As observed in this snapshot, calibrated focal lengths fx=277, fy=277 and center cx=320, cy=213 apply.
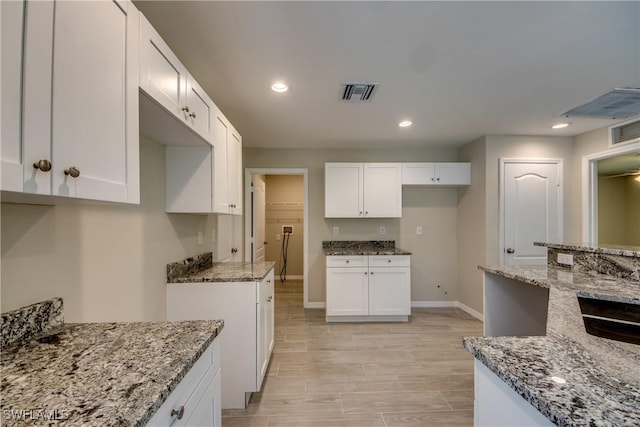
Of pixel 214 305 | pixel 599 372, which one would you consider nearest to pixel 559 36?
pixel 599 372

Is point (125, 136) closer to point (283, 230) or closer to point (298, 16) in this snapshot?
point (298, 16)

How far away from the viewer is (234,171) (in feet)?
7.91

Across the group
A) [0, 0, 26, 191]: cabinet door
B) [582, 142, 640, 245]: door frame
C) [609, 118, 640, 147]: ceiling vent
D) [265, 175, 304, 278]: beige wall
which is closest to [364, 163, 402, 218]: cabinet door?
[582, 142, 640, 245]: door frame

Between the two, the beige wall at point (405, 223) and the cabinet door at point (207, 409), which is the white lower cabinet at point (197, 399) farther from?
the beige wall at point (405, 223)

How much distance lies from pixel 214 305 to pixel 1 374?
1.20 metres

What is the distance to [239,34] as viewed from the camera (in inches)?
61.4

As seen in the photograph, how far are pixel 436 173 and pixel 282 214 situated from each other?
3.38m

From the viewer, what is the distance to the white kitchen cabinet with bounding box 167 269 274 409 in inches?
76.6

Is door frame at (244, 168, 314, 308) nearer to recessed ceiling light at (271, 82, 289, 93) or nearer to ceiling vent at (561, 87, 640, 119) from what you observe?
recessed ceiling light at (271, 82, 289, 93)

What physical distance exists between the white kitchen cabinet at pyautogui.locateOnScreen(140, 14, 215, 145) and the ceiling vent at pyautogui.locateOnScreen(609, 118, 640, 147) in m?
4.03

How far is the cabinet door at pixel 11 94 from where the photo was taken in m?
0.61

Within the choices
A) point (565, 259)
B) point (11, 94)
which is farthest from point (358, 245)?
point (11, 94)

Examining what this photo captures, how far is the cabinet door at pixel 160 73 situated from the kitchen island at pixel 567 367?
63.8 inches

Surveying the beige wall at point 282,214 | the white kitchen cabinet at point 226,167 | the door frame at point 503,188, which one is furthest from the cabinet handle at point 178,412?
the beige wall at point 282,214
